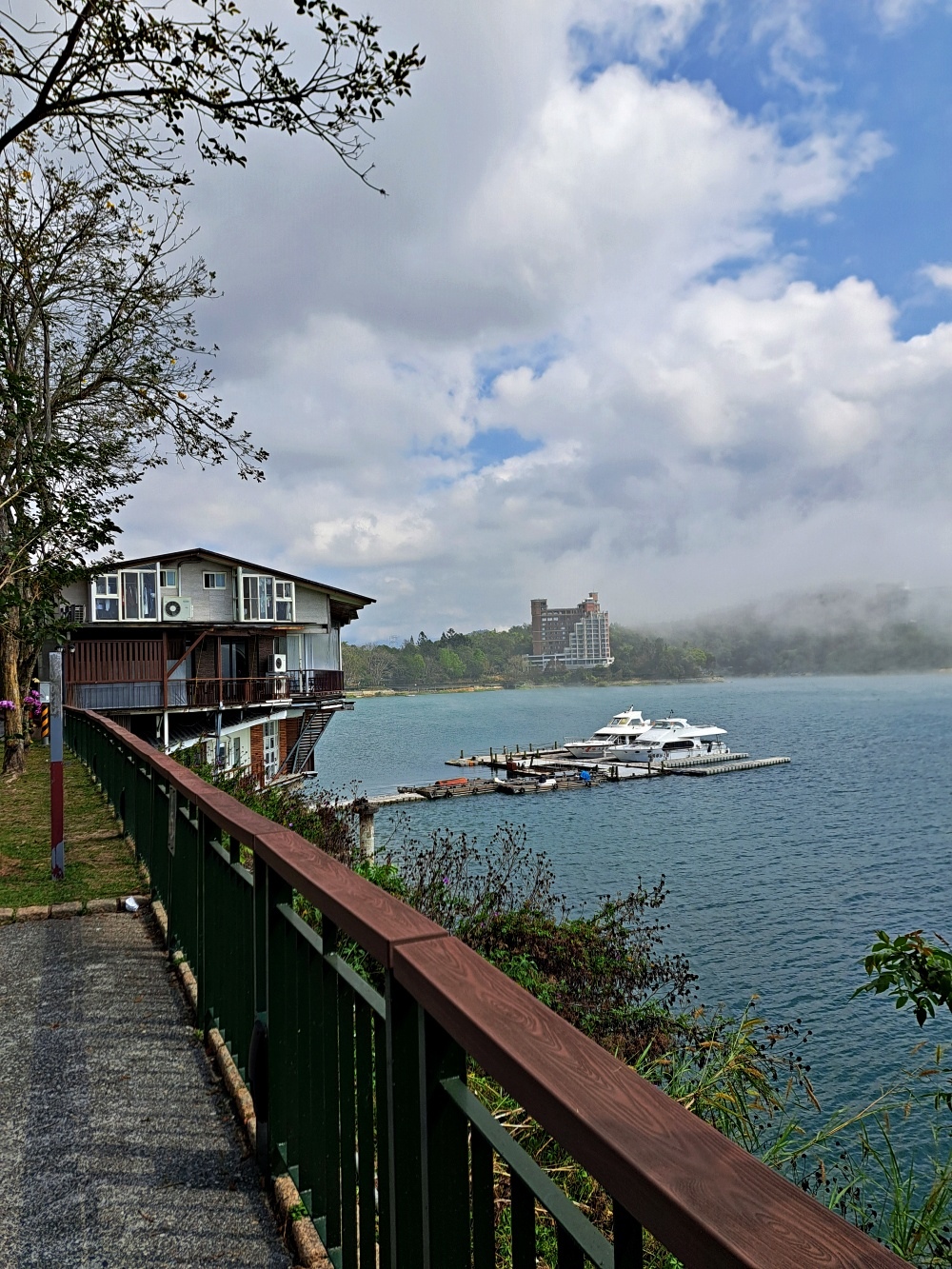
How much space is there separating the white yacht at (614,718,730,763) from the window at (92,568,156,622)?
3552 centimetres

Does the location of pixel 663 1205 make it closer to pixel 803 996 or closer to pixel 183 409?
pixel 183 409

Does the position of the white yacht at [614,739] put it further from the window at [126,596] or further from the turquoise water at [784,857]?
the window at [126,596]

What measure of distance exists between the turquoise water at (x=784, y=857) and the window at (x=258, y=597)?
25.8ft

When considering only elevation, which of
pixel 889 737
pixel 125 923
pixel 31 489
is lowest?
pixel 889 737

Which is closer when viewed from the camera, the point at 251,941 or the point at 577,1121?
the point at 577,1121

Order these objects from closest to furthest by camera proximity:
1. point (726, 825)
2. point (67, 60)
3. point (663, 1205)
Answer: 1. point (663, 1205)
2. point (67, 60)
3. point (726, 825)

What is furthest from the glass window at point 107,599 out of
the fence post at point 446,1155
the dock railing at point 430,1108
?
the fence post at point 446,1155

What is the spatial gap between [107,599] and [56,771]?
76.1 feet

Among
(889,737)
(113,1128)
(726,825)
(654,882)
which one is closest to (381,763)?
(726,825)

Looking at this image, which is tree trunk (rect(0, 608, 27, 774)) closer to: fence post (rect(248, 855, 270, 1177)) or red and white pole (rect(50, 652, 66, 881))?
red and white pole (rect(50, 652, 66, 881))

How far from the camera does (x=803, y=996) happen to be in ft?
49.9

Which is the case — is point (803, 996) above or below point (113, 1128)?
below

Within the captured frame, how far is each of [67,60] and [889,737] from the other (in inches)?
3299

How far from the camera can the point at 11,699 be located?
1734 centimetres
